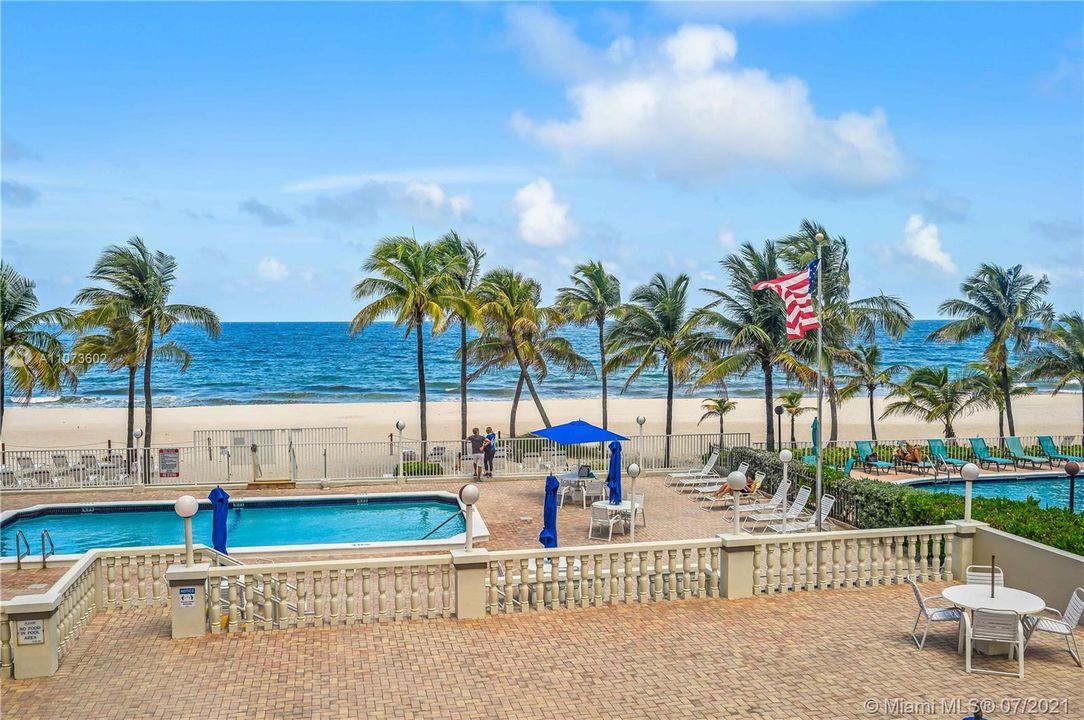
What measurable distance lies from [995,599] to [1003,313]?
25441 mm

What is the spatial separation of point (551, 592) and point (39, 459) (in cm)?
1927

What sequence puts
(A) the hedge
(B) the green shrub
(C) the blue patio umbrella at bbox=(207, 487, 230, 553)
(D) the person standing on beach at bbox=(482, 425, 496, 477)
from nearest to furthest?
1. (A) the hedge
2. (C) the blue patio umbrella at bbox=(207, 487, 230, 553)
3. (D) the person standing on beach at bbox=(482, 425, 496, 477)
4. (B) the green shrub

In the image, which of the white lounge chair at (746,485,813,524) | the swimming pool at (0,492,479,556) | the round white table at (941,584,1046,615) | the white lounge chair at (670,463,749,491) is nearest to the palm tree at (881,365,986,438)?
the white lounge chair at (670,463,749,491)

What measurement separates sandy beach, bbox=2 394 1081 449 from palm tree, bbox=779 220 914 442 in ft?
49.7

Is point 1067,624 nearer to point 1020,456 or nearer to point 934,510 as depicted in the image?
point 934,510

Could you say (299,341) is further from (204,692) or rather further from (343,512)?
(204,692)

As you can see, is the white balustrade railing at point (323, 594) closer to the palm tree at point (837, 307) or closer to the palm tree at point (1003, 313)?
the palm tree at point (837, 307)

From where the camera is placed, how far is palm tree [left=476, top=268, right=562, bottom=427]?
2812 centimetres

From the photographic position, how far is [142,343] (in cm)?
2508

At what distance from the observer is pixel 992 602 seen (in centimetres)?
980

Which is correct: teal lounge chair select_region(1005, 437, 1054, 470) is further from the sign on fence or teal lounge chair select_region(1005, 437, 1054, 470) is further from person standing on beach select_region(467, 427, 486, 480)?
the sign on fence

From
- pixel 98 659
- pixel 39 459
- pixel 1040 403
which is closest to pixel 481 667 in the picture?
pixel 98 659

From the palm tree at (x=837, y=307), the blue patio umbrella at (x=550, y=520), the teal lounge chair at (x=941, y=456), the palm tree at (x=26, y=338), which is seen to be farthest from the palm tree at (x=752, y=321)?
the palm tree at (x=26, y=338)

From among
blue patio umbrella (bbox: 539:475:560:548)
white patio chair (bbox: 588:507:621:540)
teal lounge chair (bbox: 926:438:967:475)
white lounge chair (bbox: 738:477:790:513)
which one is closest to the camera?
blue patio umbrella (bbox: 539:475:560:548)
